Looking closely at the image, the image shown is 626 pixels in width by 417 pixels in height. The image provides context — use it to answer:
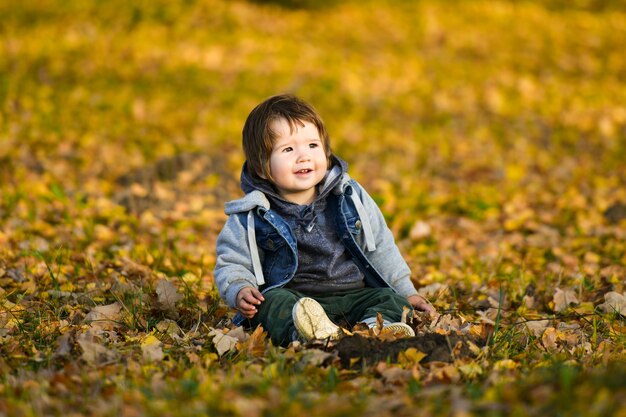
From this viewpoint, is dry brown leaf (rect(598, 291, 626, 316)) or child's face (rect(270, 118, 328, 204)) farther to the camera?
dry brown leaf (rect(598, 291, 626, 316))

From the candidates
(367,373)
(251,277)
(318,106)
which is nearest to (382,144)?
(318,106)

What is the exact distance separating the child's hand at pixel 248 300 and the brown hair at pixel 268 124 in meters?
0.54

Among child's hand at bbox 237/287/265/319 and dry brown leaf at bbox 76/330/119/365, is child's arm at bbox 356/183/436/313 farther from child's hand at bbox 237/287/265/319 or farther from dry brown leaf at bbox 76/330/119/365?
dry brown leaf at bbox 76/330/119/365

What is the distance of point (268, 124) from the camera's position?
3432mm

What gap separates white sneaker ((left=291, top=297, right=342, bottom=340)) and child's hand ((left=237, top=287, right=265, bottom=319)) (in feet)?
0.84

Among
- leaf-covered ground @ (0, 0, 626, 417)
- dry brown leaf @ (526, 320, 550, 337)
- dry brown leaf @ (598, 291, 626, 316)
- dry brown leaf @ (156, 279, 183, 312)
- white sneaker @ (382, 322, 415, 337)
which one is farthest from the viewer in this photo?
dry brown leaf @ (598, 291, 626, 316)

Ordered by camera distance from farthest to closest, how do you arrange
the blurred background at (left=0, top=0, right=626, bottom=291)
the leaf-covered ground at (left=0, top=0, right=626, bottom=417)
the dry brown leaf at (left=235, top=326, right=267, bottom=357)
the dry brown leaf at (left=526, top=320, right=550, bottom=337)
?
the blurred background at (left=0, top=0, right=626, bottom=291) < the dry brown leaf at (left=526, top=320, right=550, bottom=337) < the dry brown leaf at (left=235, top=326, right=267, bottom=357) < the leaf-covered ground at (left=0, top=0, right=626, bottom=417)

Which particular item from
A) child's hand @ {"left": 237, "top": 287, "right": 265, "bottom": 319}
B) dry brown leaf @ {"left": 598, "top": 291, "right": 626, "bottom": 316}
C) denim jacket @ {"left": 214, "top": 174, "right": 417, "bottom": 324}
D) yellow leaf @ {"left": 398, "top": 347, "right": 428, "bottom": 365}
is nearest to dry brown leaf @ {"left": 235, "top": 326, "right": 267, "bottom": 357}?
child's hand @ {"left": 237, "top": 287, "right": 265, "bottom": 319}

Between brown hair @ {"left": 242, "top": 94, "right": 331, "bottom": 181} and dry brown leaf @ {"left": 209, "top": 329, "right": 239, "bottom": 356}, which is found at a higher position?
brown hair @ {"left": 242, "top": 94, "right": 331, "bottom": 181}

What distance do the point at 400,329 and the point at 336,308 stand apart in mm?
421

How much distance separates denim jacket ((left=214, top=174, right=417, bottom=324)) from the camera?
342cm

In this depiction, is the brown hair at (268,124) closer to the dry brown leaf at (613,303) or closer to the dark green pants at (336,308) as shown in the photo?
the dark green pants at (336,308)

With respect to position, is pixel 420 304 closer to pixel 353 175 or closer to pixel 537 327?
pixel 537 327

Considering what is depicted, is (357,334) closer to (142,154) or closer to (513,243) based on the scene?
(513,243)
